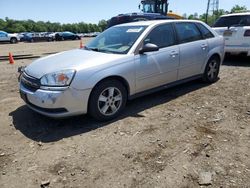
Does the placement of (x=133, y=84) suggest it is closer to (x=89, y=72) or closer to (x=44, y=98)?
(x=89, y=72)

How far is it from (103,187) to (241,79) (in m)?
5.34

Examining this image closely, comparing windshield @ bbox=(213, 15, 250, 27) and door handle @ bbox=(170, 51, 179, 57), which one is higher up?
windshield @ bbox=(213, 15, 250, 27)

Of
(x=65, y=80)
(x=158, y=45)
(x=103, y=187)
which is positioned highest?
(x=158, y=45)

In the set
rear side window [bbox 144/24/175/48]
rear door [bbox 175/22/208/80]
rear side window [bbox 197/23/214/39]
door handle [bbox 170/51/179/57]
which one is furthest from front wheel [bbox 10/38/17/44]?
door handle [bbox 170/51/179/57]

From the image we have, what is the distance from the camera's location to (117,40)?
16.2ft

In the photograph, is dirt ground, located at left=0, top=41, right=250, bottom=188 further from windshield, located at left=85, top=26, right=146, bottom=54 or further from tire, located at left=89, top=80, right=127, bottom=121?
windshield, located at left=85, top=26, right=146, bottom=54

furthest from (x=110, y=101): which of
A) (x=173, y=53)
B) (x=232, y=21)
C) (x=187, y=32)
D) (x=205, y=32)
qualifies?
(x=232, y=21)

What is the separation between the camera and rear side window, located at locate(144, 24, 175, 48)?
15.9ft

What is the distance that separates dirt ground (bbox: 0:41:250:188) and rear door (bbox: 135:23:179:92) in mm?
485

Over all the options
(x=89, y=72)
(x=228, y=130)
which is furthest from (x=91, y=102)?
(x=228, y=130)

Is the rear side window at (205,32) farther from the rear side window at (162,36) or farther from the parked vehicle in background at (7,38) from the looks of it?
the parked vehicle in background at (7,38)

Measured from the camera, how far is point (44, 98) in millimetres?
3791

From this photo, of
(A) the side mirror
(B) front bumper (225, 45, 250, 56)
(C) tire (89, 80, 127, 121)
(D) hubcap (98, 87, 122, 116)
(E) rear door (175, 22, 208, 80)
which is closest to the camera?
(C) tire (89, 80, 127, 121)

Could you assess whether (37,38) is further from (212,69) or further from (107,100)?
(107,100)
